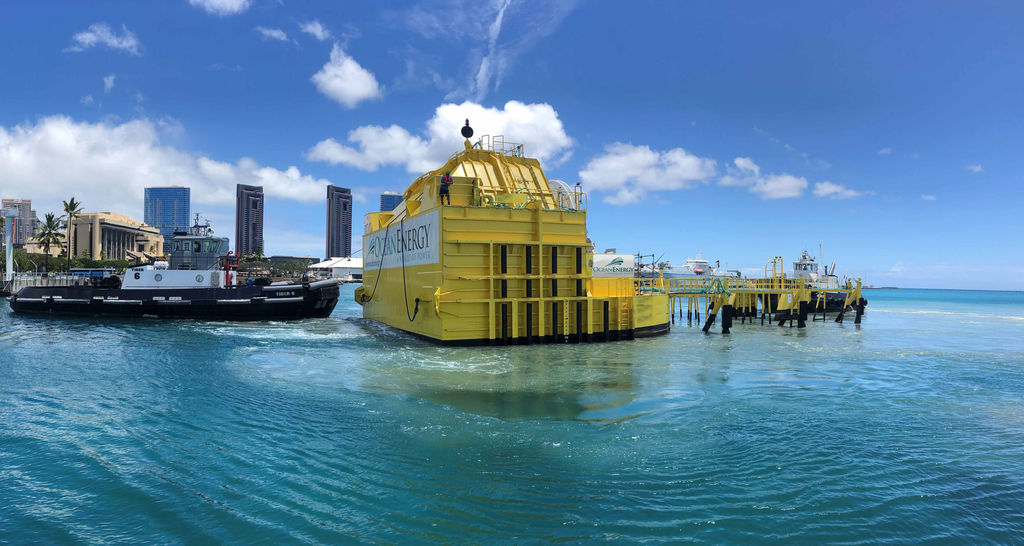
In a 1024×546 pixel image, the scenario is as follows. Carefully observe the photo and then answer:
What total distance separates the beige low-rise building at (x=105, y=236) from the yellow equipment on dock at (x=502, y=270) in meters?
113

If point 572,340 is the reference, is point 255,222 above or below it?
above

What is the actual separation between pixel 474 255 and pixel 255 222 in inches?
7724

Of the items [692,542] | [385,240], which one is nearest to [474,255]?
[385,240]

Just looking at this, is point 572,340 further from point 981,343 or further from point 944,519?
point 981,343

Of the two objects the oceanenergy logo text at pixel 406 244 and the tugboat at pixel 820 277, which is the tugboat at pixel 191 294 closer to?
the oceanenergy logo text at pixel 406 244

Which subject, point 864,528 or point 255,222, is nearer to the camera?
point 864,528

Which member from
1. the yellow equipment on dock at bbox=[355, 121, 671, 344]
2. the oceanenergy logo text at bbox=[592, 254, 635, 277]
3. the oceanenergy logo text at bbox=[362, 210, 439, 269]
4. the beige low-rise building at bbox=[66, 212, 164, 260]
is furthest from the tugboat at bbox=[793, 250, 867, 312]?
the beige low-rise building at bbox=[66, 212, 164, 260]

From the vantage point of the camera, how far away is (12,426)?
784 centimetres

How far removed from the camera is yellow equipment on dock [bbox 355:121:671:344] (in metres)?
16.5

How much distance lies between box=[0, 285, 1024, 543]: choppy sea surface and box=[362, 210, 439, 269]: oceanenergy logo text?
191 inches

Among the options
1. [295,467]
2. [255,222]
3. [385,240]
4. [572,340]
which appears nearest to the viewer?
[295,467]

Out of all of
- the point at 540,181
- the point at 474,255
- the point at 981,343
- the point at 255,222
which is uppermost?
the point at 255,222

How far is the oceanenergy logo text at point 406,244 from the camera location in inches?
679

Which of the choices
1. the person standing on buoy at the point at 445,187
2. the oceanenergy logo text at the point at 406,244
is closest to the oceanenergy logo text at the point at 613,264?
the oceanenergy logo text at the point at 406,244
